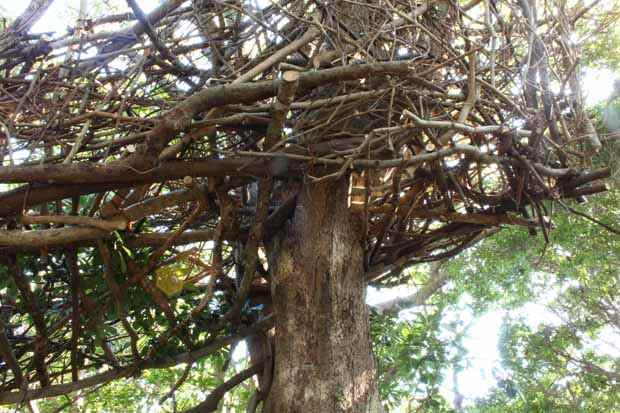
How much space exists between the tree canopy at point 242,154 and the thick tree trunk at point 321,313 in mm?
56

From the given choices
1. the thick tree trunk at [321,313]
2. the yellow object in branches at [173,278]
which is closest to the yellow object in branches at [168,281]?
the yellow object in branches at [173,278]

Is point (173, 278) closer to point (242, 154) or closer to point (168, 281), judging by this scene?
point (168, 281)

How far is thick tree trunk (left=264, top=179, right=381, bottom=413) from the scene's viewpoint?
2045 millimetres

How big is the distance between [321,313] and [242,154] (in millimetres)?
670

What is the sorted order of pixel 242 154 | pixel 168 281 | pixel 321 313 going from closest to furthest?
pixel 242 154 < pixel 321 313 < pixel 168 281

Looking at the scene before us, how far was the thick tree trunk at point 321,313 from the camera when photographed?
2.04m

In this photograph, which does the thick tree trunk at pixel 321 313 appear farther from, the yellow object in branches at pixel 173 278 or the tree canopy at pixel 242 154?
the yellow object in branches at pixel 173 278

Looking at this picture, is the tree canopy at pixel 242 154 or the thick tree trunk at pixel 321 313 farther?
the thick tree trunk at pixel 321 313

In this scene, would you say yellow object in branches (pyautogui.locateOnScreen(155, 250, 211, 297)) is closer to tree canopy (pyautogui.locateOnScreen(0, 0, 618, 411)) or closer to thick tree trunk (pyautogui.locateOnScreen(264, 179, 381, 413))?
tree canopy (pyautogui.locateOnScreen(0, 0, 618, 411))

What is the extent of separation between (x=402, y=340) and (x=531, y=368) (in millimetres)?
1668

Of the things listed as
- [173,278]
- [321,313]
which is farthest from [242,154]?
[173,278]

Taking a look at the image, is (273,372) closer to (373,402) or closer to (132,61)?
(373,402)

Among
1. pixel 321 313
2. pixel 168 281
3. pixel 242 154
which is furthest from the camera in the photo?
pixel 168 281

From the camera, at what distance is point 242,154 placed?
1.81m
